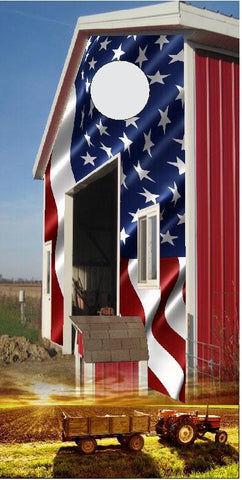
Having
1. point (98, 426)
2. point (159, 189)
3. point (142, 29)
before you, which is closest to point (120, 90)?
point (142, 29)

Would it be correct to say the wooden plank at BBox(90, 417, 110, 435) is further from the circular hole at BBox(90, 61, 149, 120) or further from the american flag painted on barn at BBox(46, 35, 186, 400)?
the circular hole at BBox(90, 61, 149, 120)

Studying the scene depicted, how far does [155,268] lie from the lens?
5496 millimetres

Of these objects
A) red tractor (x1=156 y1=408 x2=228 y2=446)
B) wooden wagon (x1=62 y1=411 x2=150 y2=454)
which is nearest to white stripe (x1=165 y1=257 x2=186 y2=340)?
red tractor (x1=156 y1=408 x2=228 y2=446)

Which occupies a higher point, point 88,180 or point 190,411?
point 88,180

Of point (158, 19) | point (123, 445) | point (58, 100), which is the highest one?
point (158, 19)

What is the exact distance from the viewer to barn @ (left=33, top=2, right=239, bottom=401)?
5.25 meters

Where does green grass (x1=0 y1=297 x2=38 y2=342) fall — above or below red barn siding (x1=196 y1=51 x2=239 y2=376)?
below

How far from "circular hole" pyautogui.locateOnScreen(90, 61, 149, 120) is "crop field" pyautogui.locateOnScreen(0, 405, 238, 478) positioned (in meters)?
2.25

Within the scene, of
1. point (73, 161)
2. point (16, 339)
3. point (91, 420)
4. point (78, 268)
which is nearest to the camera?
point (91, 420)

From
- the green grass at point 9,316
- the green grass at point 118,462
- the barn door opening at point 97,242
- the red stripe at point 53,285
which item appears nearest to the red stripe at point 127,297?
the red stripe at point 53,285

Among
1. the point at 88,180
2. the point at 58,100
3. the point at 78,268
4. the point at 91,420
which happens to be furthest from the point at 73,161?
the point at 78,268

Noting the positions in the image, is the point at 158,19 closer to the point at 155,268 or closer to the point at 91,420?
the point at 155,268

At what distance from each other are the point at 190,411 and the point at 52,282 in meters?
1.52

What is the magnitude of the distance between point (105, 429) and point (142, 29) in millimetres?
2922
